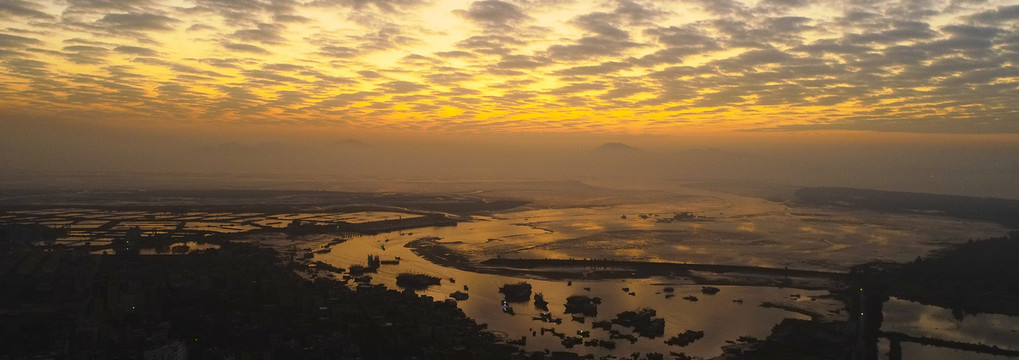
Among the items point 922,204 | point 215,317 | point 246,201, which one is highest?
point 246,201

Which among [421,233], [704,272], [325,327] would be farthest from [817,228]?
[325,327]

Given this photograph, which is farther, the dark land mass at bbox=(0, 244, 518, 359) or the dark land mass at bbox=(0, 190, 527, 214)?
the dark land mass at bbox=(0, 190, 527, 214)

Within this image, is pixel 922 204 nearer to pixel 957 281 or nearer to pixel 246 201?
pixel 957 281

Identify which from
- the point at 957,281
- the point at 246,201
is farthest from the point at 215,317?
the point at 246,201

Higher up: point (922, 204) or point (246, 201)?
point (246, 201)

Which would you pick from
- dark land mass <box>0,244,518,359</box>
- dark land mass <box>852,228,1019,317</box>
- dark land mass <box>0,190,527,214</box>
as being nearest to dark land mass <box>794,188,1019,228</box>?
dark land mass <box>852,228,1019,317</box>

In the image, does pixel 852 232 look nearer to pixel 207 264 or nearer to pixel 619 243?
pixel 619 243

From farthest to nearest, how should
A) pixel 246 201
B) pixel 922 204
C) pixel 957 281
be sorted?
pixel 922 204, pixel 246 201, pixel 957 281

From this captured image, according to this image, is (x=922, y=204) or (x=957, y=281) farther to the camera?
(x=922, y=204)

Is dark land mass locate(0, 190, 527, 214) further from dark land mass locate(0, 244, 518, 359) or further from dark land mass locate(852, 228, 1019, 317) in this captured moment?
dark land mass locate(852, 228, 1019, 317)

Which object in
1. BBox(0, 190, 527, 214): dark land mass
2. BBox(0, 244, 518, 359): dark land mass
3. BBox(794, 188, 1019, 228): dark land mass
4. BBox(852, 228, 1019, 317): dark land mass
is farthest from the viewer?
BBox(794, 188, 1019, 228): dark land mass
